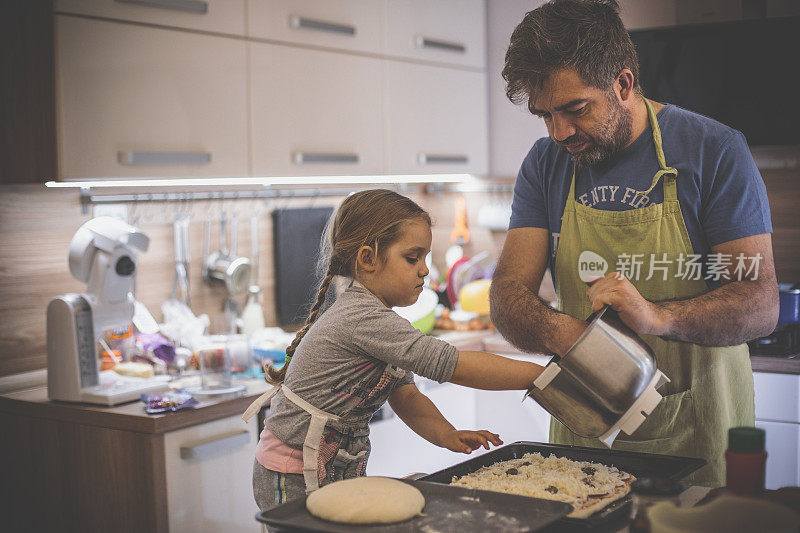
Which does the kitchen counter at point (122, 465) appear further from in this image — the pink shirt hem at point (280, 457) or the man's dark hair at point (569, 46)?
the man's dark hair at point (569, 46)

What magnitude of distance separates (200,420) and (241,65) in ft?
3.35

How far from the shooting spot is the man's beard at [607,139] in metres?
1.46

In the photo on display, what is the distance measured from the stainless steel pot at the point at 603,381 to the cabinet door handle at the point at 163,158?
1.38 meters

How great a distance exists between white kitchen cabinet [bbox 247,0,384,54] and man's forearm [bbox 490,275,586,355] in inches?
48.2

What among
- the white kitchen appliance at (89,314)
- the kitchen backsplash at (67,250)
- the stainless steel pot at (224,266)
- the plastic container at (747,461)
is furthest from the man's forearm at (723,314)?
the stainless steel pot at (224,266)

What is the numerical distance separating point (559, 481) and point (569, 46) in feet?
2.34

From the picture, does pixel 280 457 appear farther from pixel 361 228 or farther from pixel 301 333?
pixel 361 228

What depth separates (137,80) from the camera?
216cm

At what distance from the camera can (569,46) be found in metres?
1.41

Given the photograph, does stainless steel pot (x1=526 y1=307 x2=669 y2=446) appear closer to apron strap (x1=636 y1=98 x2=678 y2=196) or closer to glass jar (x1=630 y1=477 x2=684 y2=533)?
glass jar (x1=630 y1=477 x2=684 y2=533)

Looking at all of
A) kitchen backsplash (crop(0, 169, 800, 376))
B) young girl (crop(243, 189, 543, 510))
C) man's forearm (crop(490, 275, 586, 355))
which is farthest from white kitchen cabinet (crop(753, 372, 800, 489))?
young girl (crop(243, 189, 543, 510))

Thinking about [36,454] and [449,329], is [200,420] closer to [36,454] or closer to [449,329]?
[36,454]

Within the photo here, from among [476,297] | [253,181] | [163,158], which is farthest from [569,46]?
[476,297]

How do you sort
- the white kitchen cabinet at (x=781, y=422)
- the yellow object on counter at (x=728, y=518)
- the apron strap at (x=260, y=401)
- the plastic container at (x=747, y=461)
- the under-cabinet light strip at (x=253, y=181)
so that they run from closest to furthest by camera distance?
1. the yellow object on counter at (x=728, y=518)
2. the plastic container at (x=747, y=461)
3. the apron strap at (x=260, y=401)
4. the under-cabinet light strip at (x=253, y=181)
5. the white kitchen cabinet at (x=781, y=422)
